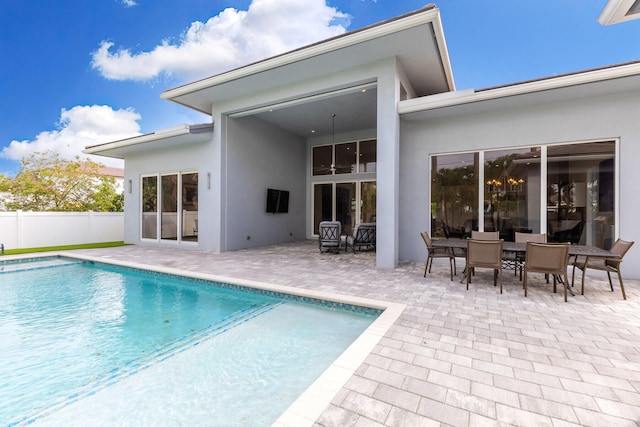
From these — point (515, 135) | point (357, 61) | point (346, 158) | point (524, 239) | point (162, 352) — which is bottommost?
point (162, 352)

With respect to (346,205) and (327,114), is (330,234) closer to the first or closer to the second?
(346,205)

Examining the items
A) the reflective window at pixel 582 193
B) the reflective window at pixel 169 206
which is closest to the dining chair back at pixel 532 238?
the reflective window at pixel 582 193

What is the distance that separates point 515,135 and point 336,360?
241 inches

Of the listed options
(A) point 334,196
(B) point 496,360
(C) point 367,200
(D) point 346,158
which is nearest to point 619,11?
(B) point 496,360

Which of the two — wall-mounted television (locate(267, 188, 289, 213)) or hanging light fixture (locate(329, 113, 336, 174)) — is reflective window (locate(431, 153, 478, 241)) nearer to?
hanging light fixture (locate(329, 113, 336, 174))

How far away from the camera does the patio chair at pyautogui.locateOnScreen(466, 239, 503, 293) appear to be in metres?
4.37

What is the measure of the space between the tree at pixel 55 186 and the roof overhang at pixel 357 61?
417 inches


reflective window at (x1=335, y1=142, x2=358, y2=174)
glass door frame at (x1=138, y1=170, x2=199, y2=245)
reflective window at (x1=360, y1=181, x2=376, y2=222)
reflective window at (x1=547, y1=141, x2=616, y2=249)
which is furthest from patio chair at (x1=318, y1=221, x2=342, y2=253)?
reflective window at (x1=547, y1=141, x2=616, y2=249)

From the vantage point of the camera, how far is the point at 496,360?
2.41 metres

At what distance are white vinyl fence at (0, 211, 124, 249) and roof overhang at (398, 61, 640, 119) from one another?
470 inches

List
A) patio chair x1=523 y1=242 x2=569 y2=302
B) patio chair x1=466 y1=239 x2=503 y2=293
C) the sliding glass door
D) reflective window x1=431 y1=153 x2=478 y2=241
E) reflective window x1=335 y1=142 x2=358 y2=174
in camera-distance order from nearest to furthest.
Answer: patio chair x1=523 y1=242 x2=569 y2=302 < patio chair x1=466 y1=239 x2=503 y2=293 < reflective window x1=431 y1=153 x2=478 y2=241 < the sliding glass door < reflective window x1=335 y1=142 x2=358 y2=174

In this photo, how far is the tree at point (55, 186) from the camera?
13.8 metres

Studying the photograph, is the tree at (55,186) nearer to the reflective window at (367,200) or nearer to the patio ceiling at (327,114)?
the patio ceiling at (327,114)

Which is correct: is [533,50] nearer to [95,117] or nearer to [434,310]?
[434,310]
